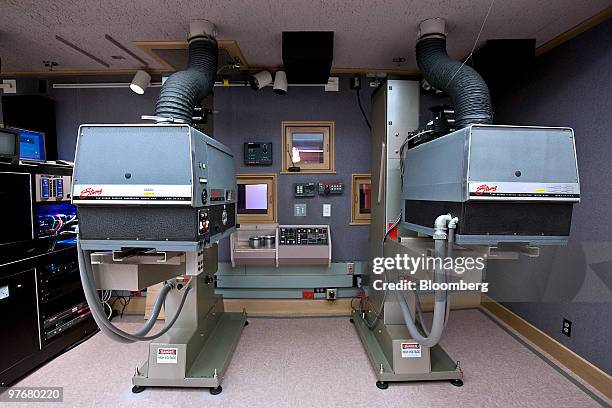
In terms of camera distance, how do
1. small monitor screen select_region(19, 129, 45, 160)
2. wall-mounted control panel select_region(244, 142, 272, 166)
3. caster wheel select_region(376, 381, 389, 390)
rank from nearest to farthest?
caster wheel select_region(376, 381, 389, 390) < small monitor screen select_region(19, 129, 45, 160) < wall-mounted control panel select_region(244, 142, 272, 166)

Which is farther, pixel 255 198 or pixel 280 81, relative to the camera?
pixel 255 198

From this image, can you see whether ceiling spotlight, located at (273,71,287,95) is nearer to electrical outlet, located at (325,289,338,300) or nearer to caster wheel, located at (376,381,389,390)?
electrical outlet, located at (325,289,338,300)

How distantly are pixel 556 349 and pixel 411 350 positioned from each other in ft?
4.23

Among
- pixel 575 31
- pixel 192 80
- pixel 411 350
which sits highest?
pixel 575 31

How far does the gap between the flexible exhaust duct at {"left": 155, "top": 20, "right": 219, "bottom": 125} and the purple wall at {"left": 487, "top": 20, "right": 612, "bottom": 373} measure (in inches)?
108

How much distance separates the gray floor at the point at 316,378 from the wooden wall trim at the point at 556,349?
0.13 metres

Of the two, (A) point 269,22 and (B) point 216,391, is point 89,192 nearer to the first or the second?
(B) point 216,391

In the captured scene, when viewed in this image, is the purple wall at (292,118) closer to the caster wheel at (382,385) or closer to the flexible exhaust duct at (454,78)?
the flexible exhaust duct at (454,78)

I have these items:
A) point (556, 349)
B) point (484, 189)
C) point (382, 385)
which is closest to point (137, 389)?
point (382, 385)

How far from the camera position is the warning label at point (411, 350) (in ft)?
6.70

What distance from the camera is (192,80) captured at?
193cm

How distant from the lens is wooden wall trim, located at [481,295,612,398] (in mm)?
1961

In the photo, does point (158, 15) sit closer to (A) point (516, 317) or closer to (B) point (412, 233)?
(B) point (412, 233)

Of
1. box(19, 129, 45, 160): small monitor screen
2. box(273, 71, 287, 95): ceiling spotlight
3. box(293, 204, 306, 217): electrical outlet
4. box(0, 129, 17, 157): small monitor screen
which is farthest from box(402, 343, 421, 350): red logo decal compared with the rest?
box(19, 129, 45, 160): small monitor screen
